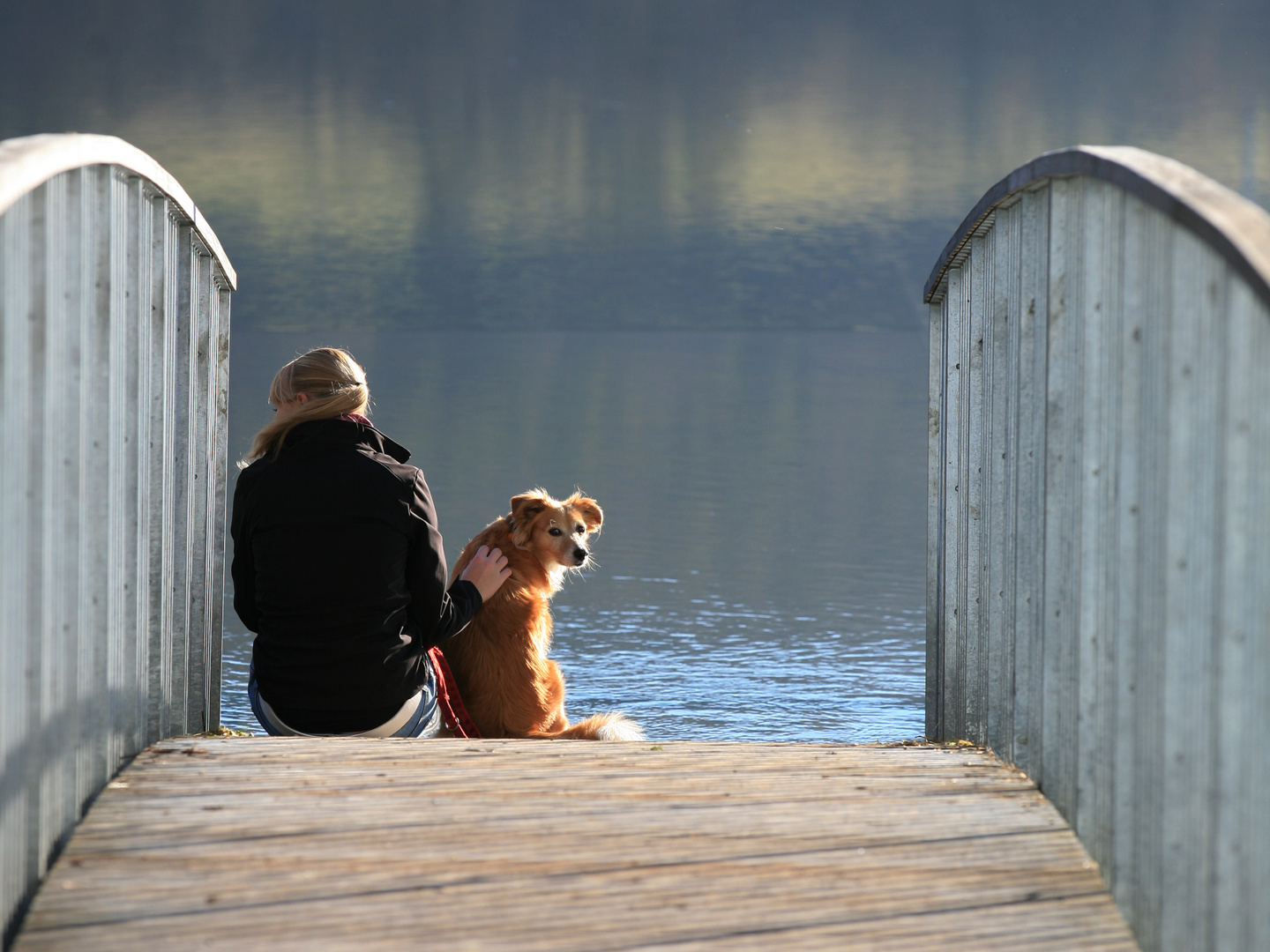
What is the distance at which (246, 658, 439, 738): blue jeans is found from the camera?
3.42 metres

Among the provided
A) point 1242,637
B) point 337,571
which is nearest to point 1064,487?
point 1242,637

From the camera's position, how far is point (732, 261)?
60.3 m

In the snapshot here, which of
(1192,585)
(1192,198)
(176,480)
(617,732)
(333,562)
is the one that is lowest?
(617,732)

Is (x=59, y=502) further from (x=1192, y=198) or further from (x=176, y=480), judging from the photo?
(x=1192, y=198)

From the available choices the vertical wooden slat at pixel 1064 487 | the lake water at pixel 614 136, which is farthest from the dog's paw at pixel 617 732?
the lake water at pixel 614 136

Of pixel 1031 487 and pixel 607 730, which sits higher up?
pixel 1031 487

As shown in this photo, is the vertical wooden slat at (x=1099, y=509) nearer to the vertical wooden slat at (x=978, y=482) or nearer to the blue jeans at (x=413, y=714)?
the vertical wooden slat at (x=978, y=482)

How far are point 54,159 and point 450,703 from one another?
95.9 inches

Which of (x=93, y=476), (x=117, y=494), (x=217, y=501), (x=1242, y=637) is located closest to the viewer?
(x=1242, y=637)

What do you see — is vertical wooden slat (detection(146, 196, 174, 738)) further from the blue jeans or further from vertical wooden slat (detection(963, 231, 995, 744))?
vertical wooden slat (detection(963, 231, 995, 744))

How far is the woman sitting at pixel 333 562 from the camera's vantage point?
321cm

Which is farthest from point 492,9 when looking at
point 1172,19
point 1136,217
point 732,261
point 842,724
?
point 1136,217

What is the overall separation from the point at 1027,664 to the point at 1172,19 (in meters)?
58.4

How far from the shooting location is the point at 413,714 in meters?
3.48
